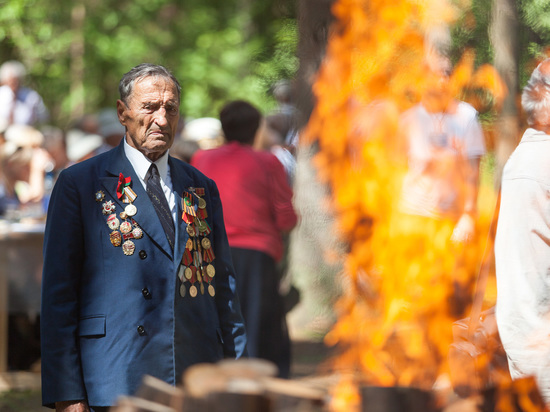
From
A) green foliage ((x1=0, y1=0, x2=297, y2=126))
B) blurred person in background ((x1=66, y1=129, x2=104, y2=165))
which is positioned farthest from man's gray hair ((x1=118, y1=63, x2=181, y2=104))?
green foliage ((x1=0, y1=0, x2=297, y2=126))

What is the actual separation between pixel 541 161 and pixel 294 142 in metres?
5.59

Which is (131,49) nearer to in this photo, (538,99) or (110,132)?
(110,132)

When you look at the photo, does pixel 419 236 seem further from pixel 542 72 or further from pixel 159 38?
pixel 159 38

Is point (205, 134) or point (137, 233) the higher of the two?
point (205, 134)

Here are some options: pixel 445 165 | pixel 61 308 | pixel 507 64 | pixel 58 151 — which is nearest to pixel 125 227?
Answer: pixel 61 308

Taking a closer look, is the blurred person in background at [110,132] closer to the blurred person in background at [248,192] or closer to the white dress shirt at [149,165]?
the blurred person in background at [248,192]

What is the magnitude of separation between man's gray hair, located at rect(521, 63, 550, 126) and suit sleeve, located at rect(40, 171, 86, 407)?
6.64ft

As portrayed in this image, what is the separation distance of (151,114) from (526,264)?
1.64m

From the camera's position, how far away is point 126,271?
3.14 metres

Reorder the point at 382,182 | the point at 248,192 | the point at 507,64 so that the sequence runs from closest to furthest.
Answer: the point at 248,192 → the point at 507,64 → the point at 382,182

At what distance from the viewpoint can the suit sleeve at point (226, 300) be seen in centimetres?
346

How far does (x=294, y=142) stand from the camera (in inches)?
361

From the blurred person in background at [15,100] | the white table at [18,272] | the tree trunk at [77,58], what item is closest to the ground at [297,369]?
the white table at [18,272]

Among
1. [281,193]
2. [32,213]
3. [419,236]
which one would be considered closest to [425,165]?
[419,236]
